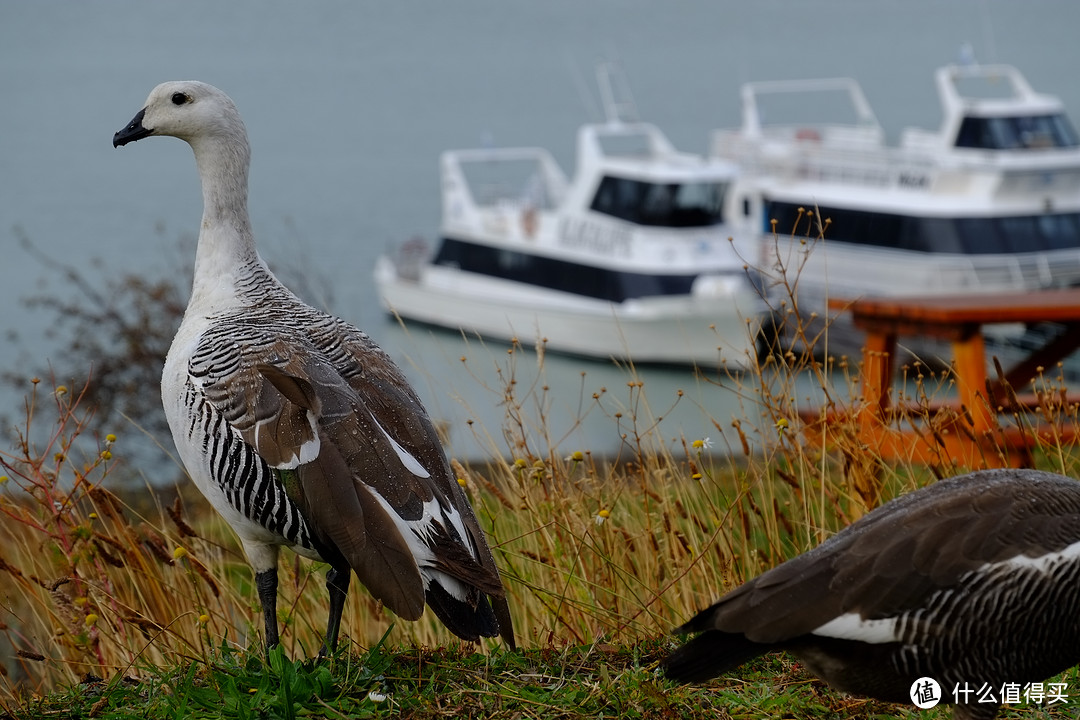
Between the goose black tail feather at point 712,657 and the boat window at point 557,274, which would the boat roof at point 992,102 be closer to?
the boat window at point 557,274

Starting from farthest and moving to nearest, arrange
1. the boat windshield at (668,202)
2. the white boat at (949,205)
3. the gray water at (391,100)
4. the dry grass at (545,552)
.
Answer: the boat windshield at (668,202), the gray water at (391,100), the white boat at (949,205), the dry grass at (545,552)

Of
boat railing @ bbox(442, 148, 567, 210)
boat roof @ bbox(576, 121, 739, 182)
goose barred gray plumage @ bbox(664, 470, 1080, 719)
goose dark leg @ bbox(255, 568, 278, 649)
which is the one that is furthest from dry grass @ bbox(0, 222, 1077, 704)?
boat railing @ bbox(442, 148, 567, 210)

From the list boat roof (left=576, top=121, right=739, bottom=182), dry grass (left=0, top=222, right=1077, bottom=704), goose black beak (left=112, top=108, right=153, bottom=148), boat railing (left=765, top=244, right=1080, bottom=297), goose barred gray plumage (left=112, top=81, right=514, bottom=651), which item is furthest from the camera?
boat roof (left=576, top=121, right=739, bottom=182)

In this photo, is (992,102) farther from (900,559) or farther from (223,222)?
(900,559)

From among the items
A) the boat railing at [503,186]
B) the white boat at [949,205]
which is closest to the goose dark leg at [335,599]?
the white boat at [949,205]

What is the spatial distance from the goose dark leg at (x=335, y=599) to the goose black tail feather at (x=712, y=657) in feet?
4.70

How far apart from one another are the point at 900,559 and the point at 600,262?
27200 mm

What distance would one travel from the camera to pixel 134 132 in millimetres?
5109

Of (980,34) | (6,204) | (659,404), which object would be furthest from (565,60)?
(659,404)

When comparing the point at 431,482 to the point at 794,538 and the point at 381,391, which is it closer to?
the point at 381,391

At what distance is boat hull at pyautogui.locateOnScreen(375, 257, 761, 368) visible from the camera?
29000 mm

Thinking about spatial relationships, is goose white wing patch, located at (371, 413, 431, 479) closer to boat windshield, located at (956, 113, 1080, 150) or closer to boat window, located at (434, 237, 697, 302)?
boat window, located at (434, 237, 697, 302)

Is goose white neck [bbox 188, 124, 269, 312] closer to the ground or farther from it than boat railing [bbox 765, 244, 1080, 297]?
farther from it

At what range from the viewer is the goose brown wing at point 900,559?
11.5 ft
